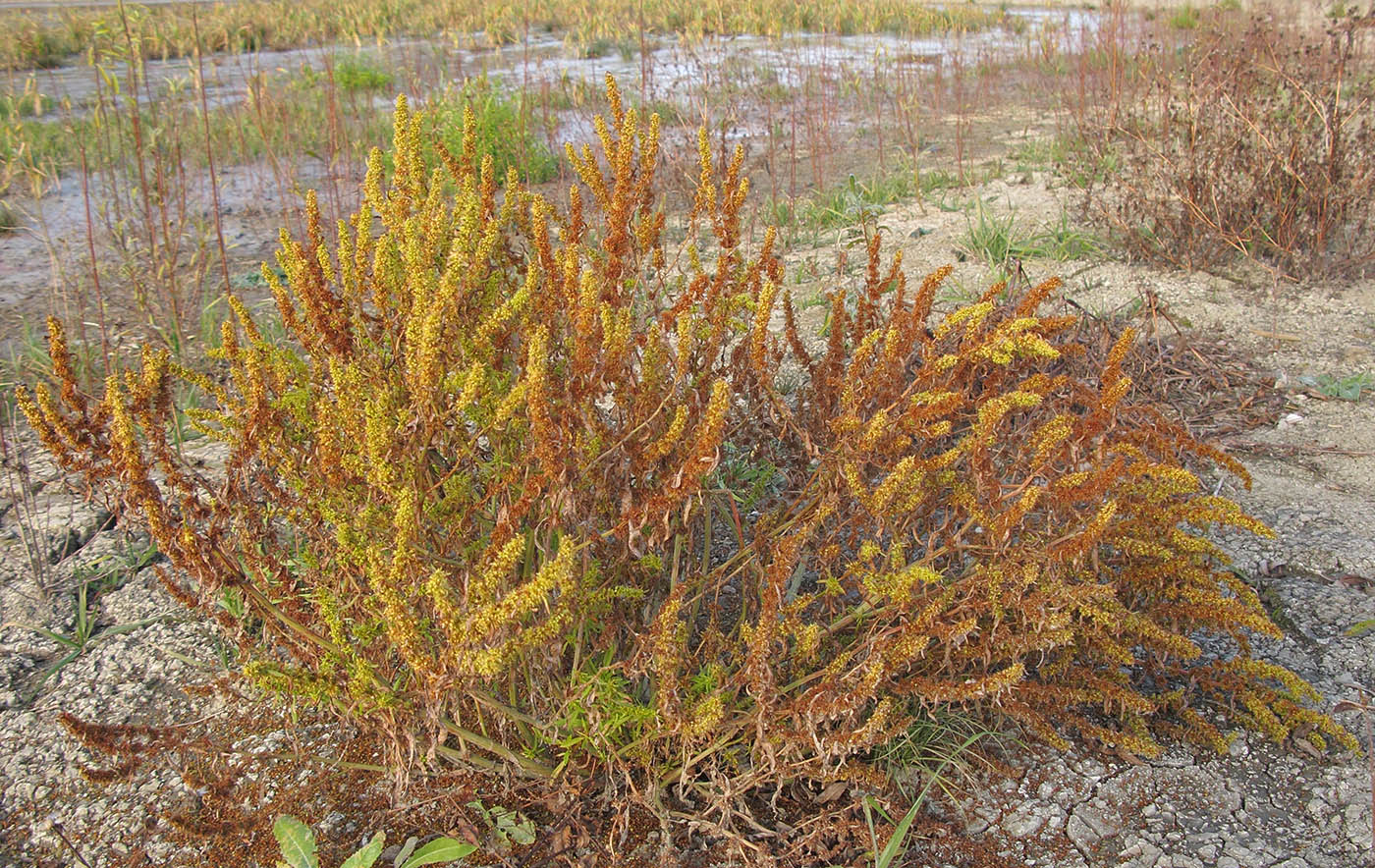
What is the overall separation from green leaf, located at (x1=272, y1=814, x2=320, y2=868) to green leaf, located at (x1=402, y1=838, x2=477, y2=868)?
6.2 inches

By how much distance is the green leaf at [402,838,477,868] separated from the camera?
5.15 feet

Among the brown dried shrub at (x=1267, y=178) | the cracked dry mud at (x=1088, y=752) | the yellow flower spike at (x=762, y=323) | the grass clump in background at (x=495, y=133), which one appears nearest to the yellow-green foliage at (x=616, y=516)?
the yellow flower spike at (x=762, y=323)

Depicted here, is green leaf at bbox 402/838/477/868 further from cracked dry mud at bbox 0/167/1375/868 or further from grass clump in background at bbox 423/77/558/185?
grass clump in background at bbox 423/77/558/185

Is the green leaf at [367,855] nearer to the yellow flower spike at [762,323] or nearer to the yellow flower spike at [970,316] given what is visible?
the yellow flower spike at [762,323]

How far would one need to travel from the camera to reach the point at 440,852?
1582 mm

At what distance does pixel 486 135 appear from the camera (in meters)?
5.58

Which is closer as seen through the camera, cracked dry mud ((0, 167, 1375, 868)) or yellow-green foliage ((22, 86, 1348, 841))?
yellow-green foliage ((22, 86, 1348, 841))

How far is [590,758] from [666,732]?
210 millimetres

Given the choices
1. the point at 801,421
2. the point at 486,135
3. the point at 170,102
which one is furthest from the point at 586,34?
the point at 801,421

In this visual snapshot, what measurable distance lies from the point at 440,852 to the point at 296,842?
246 mm

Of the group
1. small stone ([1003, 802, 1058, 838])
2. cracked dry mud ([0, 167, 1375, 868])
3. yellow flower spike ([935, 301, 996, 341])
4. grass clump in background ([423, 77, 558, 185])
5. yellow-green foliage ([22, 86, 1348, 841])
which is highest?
grass clump in background ([423, 77, 558, 185])

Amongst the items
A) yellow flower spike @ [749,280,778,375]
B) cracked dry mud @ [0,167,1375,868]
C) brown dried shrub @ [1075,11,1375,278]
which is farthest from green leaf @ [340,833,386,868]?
brown dried shrub @ [1075,11,1375,278]

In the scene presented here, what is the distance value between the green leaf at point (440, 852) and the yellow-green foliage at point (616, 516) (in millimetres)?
156

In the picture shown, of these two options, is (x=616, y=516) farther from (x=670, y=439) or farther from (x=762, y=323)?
(x=762, y=323)
